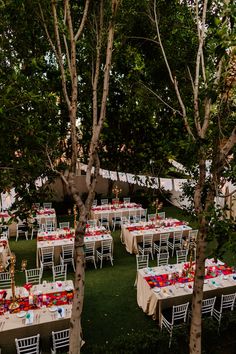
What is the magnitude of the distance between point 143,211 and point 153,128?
8.06 meters

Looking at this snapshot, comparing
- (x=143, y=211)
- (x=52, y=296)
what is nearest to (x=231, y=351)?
(x=52, y=296)

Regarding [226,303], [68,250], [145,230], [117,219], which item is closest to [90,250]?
[68,250]

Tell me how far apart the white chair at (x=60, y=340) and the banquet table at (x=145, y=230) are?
5354 millimetres

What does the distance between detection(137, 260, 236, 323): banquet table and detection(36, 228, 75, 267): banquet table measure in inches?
133

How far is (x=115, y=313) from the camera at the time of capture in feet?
23.7

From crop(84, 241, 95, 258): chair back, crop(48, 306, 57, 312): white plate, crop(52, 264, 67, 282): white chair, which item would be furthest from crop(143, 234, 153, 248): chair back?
crop(48, 306, 57, 312): white plate

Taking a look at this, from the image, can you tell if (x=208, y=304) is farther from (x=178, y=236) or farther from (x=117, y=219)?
(x=117, y=219)

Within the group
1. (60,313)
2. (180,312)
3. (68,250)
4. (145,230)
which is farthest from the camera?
(145,230)

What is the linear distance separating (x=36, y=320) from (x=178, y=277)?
12.2 ft

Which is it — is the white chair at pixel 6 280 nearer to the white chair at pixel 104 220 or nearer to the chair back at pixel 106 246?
the chair back at pixel 106 246

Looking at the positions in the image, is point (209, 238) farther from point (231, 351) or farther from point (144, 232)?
point (144, 232)

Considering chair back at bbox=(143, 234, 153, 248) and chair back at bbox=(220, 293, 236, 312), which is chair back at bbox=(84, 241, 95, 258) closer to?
chair back at bbox=(143, 234, 153, 248)

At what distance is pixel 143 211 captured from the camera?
14484mm

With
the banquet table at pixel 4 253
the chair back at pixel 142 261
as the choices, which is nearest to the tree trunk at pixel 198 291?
the chair back at pixel 142 261
